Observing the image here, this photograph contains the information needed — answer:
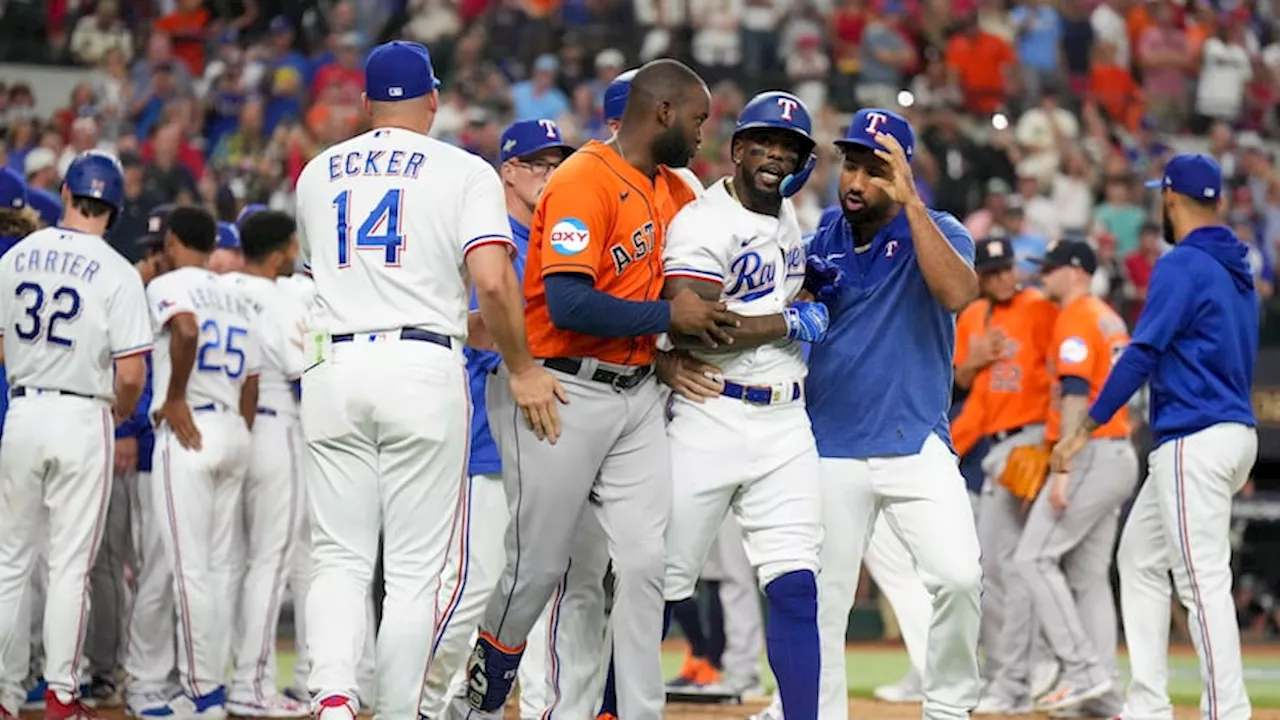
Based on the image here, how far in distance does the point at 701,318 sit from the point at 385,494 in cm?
120

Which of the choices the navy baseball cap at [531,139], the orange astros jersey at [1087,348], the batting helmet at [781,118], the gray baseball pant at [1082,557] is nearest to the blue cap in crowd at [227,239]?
the navy baseball cap at [531,139]

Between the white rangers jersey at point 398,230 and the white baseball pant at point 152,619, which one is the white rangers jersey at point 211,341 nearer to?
the white baseball pant at point 152,619

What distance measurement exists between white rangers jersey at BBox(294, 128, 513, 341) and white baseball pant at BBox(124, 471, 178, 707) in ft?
9.62

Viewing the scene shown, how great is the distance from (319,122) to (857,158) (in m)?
10.2

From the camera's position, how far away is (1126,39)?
20.7m

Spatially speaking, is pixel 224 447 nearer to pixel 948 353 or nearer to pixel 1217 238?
pixel 948 353

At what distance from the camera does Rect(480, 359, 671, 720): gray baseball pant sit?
241 inches

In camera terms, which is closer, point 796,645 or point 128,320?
point 796,645

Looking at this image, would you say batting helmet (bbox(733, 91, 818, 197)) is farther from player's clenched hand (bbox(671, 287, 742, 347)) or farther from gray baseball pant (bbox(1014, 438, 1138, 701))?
gray baseball pant (bbox(1014, 438, 1138, 701))

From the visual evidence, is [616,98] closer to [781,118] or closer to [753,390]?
[781,118]

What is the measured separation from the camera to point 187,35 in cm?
1791

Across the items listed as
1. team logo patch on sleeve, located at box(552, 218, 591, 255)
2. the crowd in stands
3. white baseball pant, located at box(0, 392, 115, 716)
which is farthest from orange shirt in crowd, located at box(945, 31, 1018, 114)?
team logo patch on sleeve, located at box(552, 218, 591, 255)

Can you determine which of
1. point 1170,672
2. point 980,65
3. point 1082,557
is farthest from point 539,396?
point 980,65

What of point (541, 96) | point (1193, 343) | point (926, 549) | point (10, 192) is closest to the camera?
point (926, 549)
